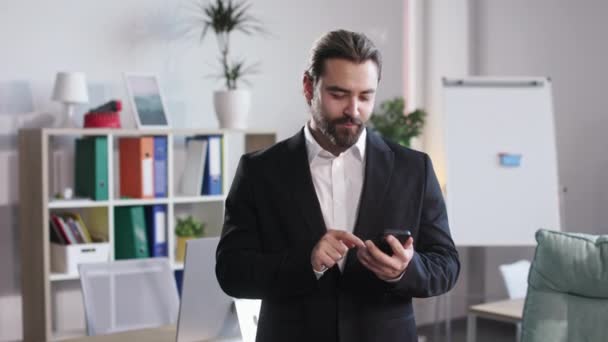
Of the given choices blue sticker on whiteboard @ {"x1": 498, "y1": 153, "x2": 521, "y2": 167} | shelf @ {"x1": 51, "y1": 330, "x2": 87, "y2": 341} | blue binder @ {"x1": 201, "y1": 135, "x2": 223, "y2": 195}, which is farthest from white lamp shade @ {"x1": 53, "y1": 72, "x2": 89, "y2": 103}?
blue sticker on whiteboard @ {"x1": 498, "y1": 153, "x2": 521, "y2": 167}

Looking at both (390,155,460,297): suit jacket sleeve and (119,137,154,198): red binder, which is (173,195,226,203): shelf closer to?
(119,137,154,198): red binder

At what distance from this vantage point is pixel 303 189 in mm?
1729

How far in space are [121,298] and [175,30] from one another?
76.9 inches

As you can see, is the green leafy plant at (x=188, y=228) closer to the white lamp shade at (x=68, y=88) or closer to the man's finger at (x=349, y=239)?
the white lamp shade at (x=68, y=88)

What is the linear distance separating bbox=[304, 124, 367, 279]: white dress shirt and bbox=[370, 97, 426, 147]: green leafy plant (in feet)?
11.7

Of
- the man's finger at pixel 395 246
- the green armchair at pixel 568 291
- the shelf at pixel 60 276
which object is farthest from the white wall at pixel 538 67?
the man's finger at pixel 395 246

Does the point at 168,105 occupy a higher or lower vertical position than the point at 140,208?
higher

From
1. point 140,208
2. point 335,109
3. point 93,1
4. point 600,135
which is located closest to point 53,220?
point 140,208

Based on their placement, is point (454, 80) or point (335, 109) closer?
point (335, 109)

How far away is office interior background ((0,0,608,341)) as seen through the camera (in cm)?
435

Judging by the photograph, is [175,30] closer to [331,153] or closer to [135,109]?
[135,109]

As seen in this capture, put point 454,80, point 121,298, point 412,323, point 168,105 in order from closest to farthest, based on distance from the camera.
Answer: point 412,323 → point 121,298 → point 168,105 → point 454,80

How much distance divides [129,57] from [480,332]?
309cm

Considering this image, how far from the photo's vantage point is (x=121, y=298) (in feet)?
11.0
